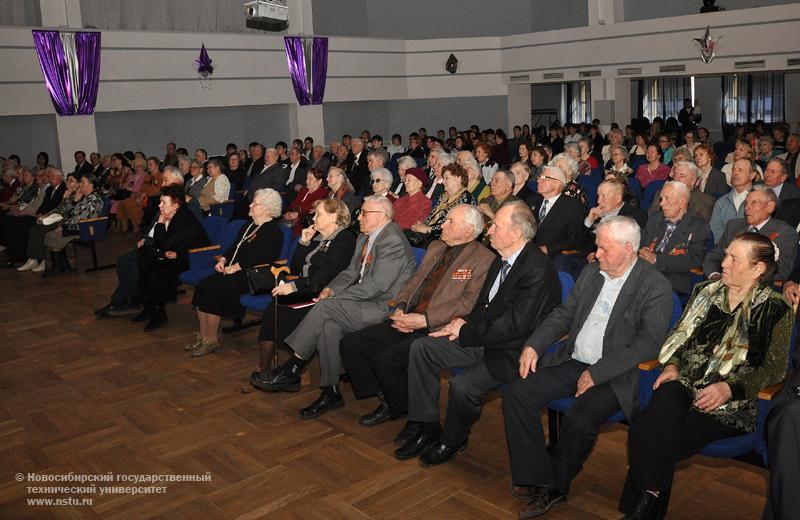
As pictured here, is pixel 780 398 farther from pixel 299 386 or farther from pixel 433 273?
pixel 299 386

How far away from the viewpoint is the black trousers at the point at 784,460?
259 centimetres

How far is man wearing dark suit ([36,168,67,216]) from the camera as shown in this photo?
30.8 ft

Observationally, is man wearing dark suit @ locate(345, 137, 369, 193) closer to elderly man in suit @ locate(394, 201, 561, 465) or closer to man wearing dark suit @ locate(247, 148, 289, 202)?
man wearing dark suit @ locate(247, 148, 289, 202)

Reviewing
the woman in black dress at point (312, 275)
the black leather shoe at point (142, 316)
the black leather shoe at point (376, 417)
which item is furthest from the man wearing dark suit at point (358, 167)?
the black leather shoe at point (376, 417)

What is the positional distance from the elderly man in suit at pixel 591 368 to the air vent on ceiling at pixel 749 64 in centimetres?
1090

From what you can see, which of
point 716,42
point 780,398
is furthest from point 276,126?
point 780,398

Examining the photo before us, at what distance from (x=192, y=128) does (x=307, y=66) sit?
8.64 ft

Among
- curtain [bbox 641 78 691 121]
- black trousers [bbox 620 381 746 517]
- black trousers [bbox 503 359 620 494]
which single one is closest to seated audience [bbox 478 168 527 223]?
black trousers [bbox 503 359 620 494]

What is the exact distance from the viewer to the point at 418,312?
4.27 m

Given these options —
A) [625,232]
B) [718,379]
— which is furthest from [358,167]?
[718,379]

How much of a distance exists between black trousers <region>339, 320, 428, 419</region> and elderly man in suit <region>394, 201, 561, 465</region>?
182mm

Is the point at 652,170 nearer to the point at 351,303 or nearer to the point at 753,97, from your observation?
the point at 351,303

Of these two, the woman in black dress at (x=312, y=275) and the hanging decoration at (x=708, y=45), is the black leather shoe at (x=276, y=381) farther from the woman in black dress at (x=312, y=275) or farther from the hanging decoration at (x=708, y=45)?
the hanging decoration at (x=708, y=45)

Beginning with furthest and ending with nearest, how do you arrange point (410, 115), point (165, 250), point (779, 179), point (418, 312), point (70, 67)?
point (410, 115)
point (70, 67)
point (165, 250)
point (779, 179)
point (418, 312)
